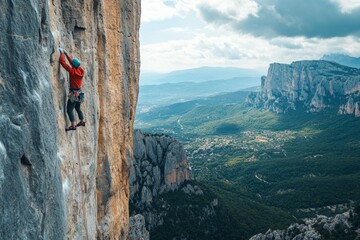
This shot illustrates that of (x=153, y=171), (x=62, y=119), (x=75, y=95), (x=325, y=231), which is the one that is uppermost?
(x=75, y=95)

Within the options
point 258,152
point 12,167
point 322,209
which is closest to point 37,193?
point 12,167

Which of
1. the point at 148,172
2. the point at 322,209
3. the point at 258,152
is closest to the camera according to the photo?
the point at 148,172

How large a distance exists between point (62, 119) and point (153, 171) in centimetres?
6269

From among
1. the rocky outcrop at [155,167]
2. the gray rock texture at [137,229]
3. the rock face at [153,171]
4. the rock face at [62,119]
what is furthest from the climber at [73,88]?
the rocky outcrop at [155,167]

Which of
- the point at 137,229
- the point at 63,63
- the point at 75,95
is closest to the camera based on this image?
the point at 63,63

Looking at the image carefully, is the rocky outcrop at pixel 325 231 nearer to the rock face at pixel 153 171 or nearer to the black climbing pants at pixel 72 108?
the rock face at pixel 153 171

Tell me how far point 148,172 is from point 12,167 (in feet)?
214

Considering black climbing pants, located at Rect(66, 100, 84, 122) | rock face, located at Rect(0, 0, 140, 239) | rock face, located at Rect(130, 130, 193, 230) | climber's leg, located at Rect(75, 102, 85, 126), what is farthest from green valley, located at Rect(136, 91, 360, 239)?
black climbing pants, located at Rect(66, 100, 84, 122)

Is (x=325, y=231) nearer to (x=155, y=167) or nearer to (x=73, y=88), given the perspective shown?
(x=155, y=167)

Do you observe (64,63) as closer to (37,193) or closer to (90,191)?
(37,193)

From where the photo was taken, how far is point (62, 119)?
10.9 m

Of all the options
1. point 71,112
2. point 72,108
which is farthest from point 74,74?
point 71,112

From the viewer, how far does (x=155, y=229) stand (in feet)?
204

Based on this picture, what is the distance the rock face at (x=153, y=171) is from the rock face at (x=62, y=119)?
45503 mm
